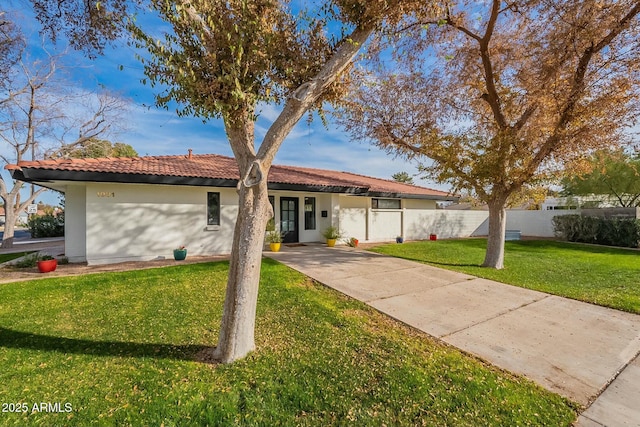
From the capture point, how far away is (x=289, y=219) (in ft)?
42.4

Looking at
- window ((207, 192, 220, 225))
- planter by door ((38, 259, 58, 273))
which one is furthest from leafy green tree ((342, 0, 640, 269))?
planter by door ((38, 259, 58, 273))

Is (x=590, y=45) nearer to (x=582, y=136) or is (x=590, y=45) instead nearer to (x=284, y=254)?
(x=582, y=136)

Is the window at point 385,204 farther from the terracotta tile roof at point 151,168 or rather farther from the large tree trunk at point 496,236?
the large tree trunk at point 496,236

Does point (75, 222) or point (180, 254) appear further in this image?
point (75, 222)

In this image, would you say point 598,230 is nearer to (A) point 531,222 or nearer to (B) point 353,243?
(A) point 531,222

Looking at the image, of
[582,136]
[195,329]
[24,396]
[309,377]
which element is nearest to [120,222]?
[195,329]

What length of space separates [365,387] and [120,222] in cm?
932

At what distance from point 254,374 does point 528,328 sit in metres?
4.12

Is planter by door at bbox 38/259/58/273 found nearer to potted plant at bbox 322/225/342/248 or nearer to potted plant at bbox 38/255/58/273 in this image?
potted plant at bbox 38/255/58/273

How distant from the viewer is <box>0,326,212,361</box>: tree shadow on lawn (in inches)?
135

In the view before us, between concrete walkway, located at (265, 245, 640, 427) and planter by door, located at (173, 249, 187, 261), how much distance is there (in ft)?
13.9

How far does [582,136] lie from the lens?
7.28 m

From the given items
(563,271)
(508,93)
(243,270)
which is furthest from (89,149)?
(563,271)

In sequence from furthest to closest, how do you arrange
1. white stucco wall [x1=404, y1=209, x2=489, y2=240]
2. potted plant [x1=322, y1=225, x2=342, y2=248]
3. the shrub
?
the shrub
white stucco wall [x1=404, y1=209, x2=489, y2=240]
potted plant [x1=322, y1=225, x2=342, y2=248]
